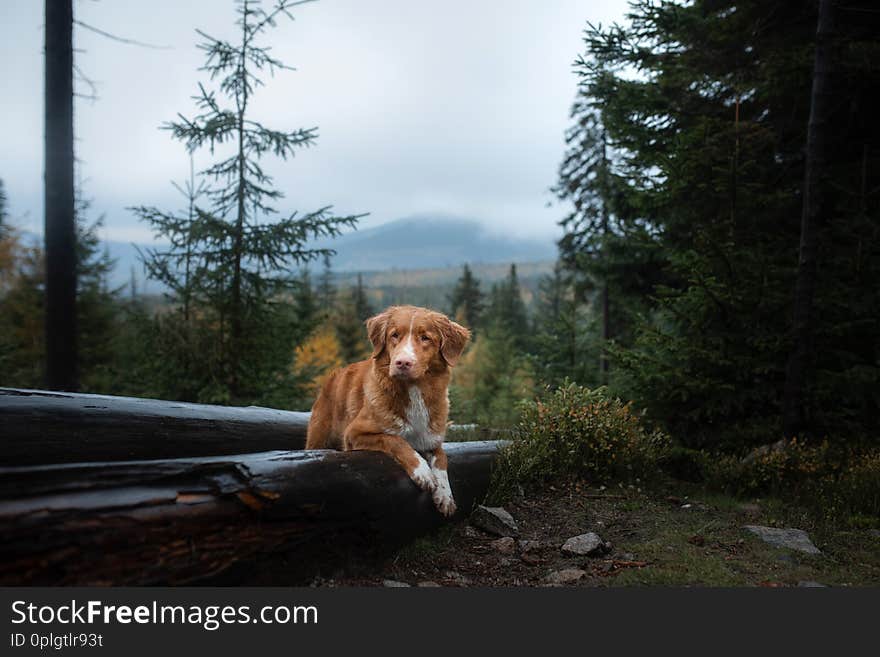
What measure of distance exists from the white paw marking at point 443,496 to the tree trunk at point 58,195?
7.88m

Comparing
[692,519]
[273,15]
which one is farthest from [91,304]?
[692,519]

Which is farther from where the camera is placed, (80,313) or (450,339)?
(80,313)

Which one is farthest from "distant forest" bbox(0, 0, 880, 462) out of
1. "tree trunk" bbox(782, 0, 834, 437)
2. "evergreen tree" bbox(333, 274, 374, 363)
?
"evergreen tree" bbox(333, 274, 374, 363)

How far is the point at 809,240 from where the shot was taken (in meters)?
8.64

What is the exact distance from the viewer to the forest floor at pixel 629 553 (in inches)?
194

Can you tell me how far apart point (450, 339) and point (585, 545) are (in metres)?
2.53

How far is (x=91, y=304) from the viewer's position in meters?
22.7

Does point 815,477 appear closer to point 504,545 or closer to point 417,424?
point 504,545

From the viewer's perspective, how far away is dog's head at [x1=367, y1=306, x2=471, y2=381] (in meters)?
4.92

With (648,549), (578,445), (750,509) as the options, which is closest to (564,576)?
(648,549)

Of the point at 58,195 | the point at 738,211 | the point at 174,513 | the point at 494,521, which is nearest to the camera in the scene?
the point at 174,513

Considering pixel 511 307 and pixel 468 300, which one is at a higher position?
pixel 468 300

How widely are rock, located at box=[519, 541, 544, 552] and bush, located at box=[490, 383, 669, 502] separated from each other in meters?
1.54

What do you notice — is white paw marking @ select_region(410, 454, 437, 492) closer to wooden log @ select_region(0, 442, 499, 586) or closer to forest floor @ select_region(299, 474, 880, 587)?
wooden log @ select_region(0, 442, 499, 586)
